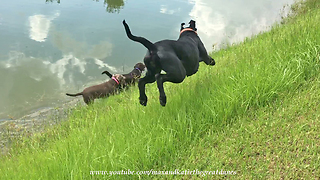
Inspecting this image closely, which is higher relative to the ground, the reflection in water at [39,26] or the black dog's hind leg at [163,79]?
the reflection in water at [39,26]

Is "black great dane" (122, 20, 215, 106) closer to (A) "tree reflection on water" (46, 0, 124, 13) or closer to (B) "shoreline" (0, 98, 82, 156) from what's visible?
(B) "shoreline" (0, 98, 82, 156)

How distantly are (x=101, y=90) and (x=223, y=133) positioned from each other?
15.2 ft

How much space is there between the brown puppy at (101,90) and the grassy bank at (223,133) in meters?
2.80

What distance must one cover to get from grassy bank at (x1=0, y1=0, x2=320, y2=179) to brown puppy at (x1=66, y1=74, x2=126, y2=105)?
2.80m

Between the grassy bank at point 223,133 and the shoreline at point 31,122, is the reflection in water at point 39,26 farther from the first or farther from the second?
the grassy bank at point 223,133

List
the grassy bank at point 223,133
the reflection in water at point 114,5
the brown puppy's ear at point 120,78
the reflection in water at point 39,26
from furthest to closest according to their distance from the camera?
the reflection in water at point 114,5 < the reflection in water at point 39,26 < the brown puppy's ear at point 120,78 < the grassy bank at point 223,133

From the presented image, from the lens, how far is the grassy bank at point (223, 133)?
8.12 feet

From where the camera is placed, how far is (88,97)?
21.5ft

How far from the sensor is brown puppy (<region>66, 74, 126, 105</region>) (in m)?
6.58

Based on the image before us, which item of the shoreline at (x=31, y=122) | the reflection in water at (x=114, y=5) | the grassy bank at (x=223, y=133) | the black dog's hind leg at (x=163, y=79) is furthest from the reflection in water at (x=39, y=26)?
the black dog's hind leg at (x=163, y=79)

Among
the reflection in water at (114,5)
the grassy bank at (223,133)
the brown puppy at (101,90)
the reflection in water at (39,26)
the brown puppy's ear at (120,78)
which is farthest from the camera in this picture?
the reflection in water at (114,5)

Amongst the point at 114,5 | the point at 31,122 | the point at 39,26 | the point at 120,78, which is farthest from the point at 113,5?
the point at 31,122

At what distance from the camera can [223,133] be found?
2.88 m

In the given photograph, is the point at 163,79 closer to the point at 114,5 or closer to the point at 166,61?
A: the point at 166,61
